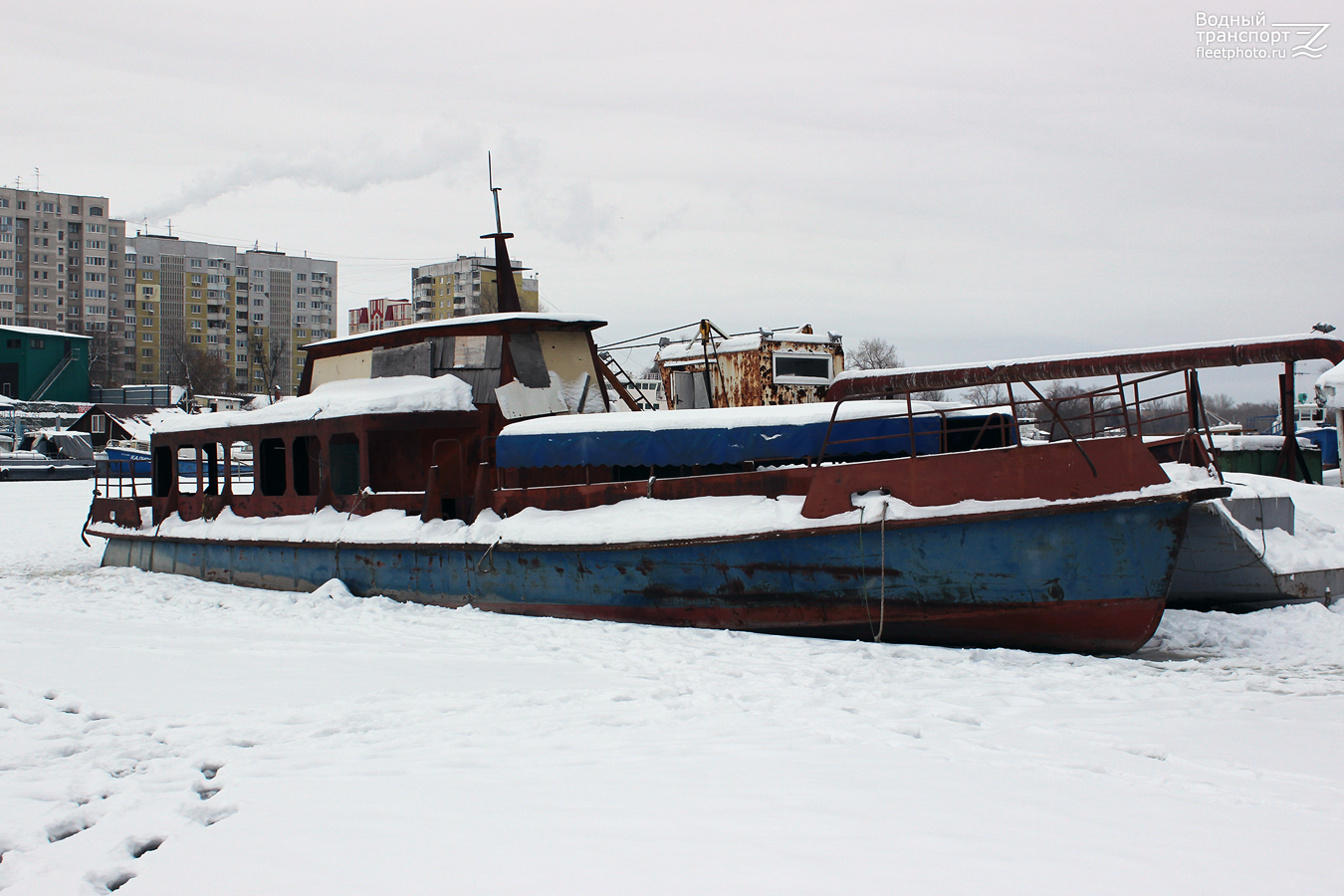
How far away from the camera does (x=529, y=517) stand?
426 inches

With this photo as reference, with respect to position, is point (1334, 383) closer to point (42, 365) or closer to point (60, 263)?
point (42, 365)

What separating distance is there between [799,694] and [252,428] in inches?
380

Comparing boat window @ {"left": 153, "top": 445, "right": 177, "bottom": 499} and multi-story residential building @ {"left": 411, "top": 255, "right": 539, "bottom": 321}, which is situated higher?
multi-story residential building @ {"left": 411, "top": 255, "right": 539, "bottom": 321}

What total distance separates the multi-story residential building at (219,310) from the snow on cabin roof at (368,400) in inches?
3346

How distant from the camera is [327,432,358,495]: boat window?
13562 millimetres

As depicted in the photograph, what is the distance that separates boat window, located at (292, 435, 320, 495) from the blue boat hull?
13.9 ft

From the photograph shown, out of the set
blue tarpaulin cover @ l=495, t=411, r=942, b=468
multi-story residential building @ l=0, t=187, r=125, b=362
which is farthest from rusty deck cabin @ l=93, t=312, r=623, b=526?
multi-story residential building @ l=0, t=187, r=125, b=362

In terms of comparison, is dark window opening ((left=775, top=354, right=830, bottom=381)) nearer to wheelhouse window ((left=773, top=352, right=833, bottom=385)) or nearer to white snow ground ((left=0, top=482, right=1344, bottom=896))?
wheelhouse window ((left=773, top=352, right=833, bottom=385))

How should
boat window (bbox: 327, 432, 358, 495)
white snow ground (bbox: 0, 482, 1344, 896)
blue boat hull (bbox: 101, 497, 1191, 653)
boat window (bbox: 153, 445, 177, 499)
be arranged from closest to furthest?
1. white snow ground (bbox: 0, 482, 1344, 896)
2. blue boat hull (bbox: 101, 497, 1191, 653)
3. boat window (bbox: 327, 432, 358, 495)
4. boat window (bbox: 153, 445, 177, 499)

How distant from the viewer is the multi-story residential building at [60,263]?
89438 millimetres

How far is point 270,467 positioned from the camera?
49.0 ft

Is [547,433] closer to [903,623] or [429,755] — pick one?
[903,623]

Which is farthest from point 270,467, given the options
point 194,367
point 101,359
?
point 101,359

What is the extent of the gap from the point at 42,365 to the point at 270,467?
66.2 metres
